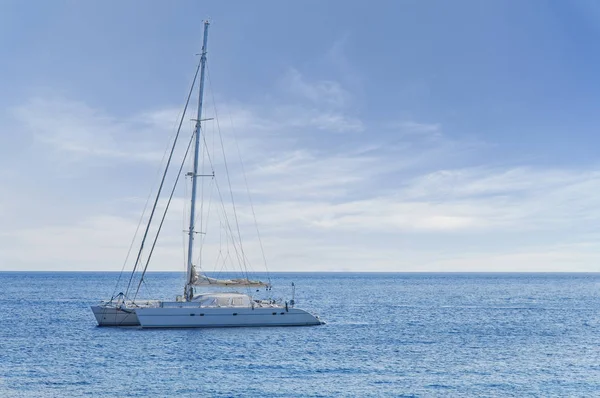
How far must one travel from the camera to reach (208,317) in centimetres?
Result: 6712

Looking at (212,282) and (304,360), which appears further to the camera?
(212,282)

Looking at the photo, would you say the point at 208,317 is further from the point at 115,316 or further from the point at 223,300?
the point at 115,316

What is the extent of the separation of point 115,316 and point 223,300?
11.4 metres

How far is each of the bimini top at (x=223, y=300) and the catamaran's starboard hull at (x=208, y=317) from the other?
3.89 feet

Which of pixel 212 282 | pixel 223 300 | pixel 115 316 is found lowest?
pixel 115 316

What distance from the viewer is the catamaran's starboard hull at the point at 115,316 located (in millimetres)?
69562

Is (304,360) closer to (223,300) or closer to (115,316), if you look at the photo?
(223,300)

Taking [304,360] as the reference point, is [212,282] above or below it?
above

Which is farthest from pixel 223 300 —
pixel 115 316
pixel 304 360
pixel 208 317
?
pixel 304 360

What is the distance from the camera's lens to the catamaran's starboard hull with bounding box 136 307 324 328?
66.6 metres

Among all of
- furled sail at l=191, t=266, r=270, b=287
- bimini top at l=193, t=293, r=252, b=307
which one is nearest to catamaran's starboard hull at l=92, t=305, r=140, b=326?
bimini top at l=193, t=293, r=252, b=307

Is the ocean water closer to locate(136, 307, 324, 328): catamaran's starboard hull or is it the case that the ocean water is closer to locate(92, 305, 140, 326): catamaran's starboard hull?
locate(136, 307, 324, 328): catamaran's starboard hull

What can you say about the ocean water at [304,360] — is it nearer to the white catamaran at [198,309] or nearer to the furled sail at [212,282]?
the white catamaran at [198,309]

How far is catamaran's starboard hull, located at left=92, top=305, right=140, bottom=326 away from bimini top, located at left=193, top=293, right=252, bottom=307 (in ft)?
21.4
